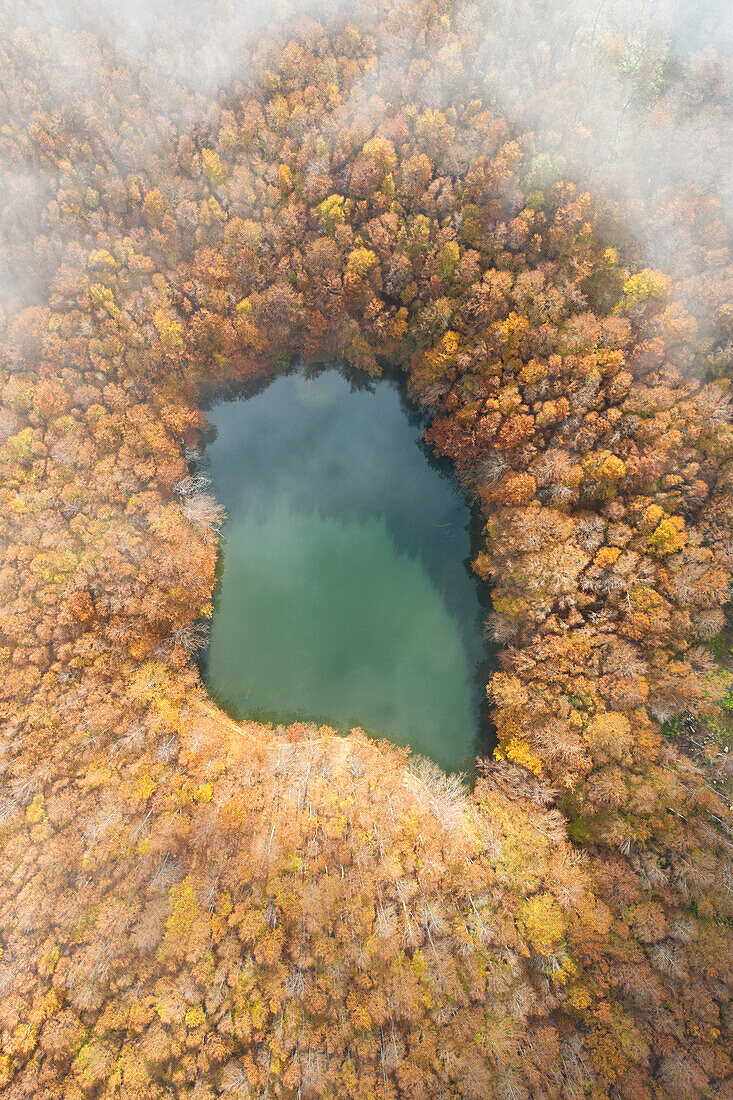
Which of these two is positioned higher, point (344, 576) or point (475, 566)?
point (475, 566)

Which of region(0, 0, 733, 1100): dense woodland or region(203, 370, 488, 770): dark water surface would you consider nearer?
region(0, 0, 733, 1100): dense woodland

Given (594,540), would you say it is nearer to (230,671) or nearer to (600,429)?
(600,429)

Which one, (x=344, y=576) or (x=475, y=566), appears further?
(x=344, y=576)

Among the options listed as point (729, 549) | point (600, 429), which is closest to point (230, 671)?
point (600, 429)

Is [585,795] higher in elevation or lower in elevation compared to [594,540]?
lower
